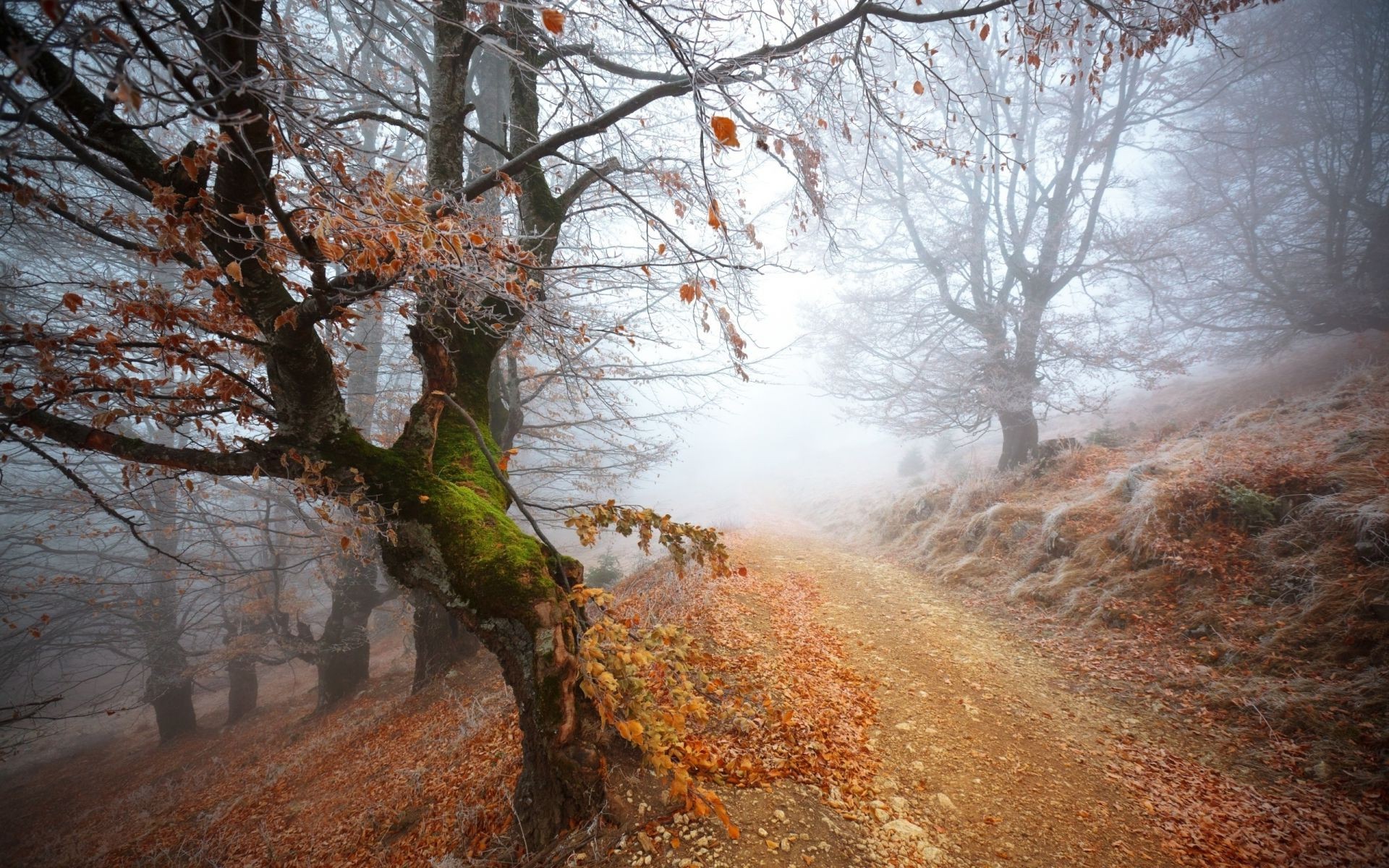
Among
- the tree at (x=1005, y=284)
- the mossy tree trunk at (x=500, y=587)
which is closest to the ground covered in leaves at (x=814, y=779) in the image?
the mossy tree trunk at (x=500, y=587)

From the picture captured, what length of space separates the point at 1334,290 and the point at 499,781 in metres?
17.5

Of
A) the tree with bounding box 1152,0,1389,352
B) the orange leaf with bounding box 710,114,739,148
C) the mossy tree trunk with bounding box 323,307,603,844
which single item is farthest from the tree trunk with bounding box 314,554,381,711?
the tree with bounding box 1152,0,1389,352

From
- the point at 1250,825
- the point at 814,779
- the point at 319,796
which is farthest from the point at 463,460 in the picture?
the point at 1250,825

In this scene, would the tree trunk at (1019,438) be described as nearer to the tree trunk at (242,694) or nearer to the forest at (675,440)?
the forest at (675,440)

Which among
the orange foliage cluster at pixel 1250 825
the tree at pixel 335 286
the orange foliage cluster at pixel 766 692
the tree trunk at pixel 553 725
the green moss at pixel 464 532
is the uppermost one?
the tree at pixel 335 286

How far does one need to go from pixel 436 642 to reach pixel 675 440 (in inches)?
194

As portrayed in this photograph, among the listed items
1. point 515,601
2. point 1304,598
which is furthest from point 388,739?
point 1304,598

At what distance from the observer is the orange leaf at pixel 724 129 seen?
204 cm

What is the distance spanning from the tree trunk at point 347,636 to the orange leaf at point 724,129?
864 centimetres

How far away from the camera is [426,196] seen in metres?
3.24

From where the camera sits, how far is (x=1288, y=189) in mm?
10742

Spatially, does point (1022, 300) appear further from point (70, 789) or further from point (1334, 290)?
point (70, 789)

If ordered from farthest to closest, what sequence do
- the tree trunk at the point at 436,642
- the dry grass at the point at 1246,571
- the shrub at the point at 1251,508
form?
the tree trunk at the point at 436,642
the shrub at the point at 1251,508
the dry grass at the point at 1246,571

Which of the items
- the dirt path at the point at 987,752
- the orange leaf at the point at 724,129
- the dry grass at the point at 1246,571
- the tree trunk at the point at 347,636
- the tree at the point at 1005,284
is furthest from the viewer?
the tree at the point at 1005,284
